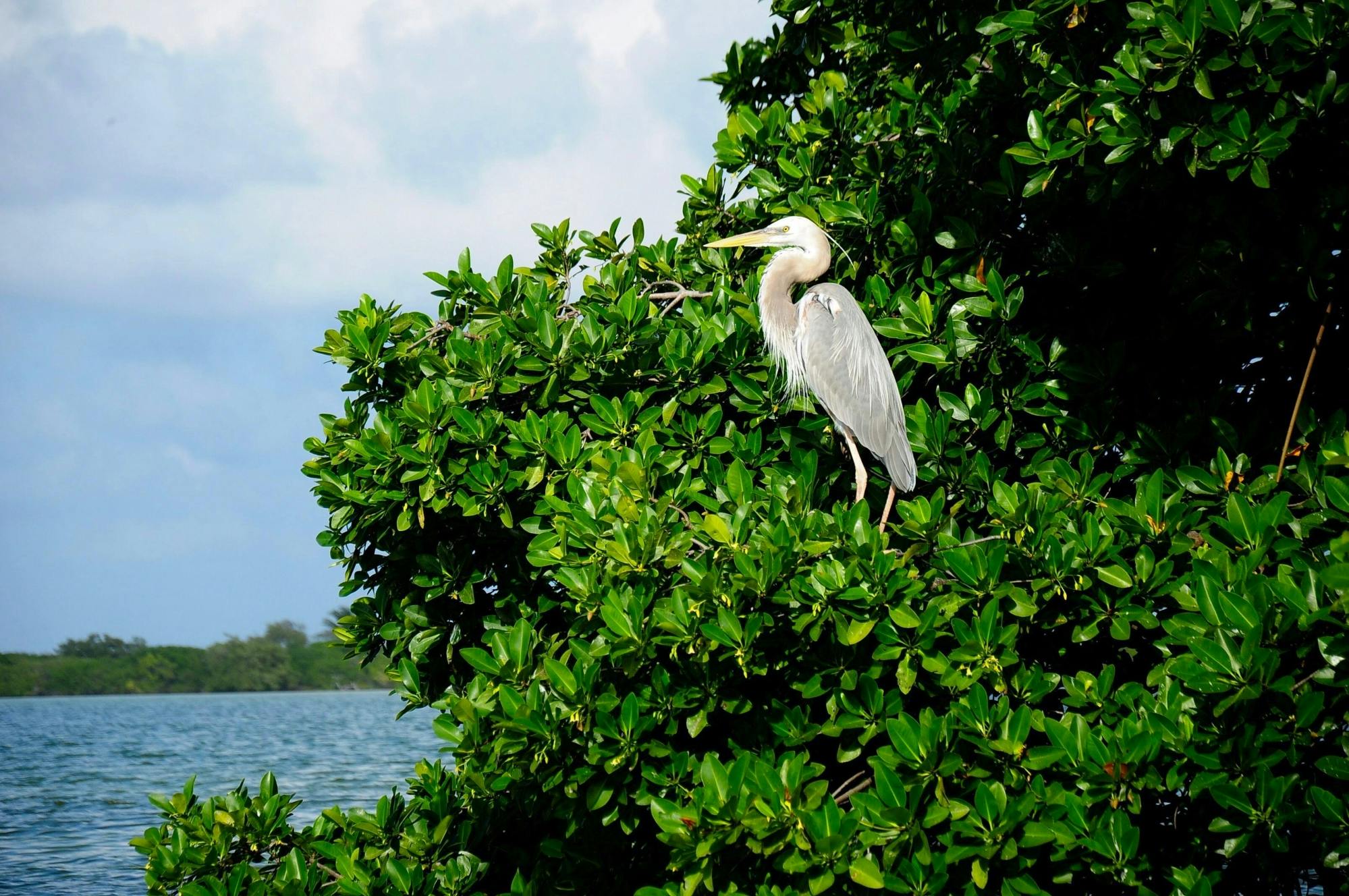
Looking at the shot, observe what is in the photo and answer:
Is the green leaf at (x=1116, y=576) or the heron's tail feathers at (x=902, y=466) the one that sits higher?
the heron's tail feathers at (x=902, y=466)

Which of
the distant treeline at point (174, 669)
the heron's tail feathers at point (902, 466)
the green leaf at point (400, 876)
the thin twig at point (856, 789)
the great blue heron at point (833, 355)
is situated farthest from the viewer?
the distant treeline at point (174, 669)

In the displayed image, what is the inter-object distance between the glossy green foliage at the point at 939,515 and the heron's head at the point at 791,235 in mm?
248

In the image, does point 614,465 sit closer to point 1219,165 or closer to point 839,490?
point 839,490

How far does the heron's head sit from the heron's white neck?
2cm

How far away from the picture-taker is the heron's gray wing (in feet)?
15.2

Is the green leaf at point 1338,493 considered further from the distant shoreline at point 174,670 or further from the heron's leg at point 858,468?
the distant shoreline at point 174,670

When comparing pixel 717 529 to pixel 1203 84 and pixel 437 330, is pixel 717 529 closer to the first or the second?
pixel 1203 84

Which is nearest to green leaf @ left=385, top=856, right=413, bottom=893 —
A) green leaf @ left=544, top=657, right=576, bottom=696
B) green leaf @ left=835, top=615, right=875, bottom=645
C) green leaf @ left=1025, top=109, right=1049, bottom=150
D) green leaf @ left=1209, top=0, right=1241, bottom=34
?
green leaf @ left=544, top=657, right=576, bottom=696

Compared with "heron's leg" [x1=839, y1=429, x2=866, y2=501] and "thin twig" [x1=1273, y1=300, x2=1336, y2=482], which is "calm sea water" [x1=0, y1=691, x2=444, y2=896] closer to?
"heron's leg" [x1=839, y1=429, x2=866, y2=501]

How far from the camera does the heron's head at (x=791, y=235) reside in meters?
5.11

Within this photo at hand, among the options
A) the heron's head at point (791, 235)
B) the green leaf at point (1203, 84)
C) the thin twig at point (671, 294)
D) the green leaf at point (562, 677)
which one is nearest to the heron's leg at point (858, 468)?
the heron's head at point (791, 235)

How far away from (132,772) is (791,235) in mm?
23205

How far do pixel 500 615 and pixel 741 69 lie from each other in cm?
428

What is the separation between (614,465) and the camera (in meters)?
4.04
